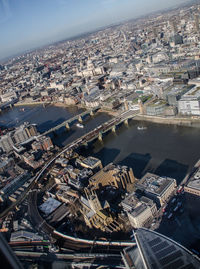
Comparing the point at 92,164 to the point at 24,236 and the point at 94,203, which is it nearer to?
the point at 94,203

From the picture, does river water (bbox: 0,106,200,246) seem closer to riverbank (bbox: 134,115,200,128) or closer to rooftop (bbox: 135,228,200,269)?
riverbank (bbox: 134,115,200,128)

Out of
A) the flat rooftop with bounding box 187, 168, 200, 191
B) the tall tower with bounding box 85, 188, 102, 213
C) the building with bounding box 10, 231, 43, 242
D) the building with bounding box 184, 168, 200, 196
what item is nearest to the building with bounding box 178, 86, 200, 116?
the flat rooftop with bounding box 187, 168, 200, 191

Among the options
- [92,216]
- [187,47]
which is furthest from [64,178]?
[187,47]

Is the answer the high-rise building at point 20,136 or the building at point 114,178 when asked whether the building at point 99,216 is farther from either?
the high-rise building at point 20,136

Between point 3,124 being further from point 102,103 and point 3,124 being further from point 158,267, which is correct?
point 158,267

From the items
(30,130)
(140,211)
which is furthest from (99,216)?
(30,130)

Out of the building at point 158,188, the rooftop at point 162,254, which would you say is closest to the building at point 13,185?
the building at point 158,188
